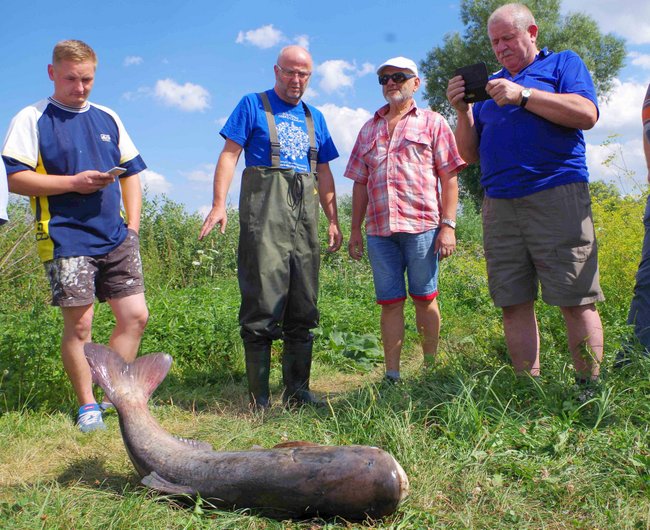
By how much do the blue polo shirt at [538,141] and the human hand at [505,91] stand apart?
0.18m

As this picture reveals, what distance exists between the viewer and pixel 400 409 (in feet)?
11.2

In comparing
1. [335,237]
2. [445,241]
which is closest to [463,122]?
[445,241]

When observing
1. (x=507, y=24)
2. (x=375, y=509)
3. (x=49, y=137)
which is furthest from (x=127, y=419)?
(x=507, y=24)

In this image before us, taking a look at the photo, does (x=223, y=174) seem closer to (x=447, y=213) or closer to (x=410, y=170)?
(x=410, y=170)

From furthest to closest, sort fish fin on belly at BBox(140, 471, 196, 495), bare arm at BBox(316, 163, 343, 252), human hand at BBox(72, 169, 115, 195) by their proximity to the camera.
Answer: bare arm at BBox(316, 163, 343, 252) → human hand at BBox(72, 169, 115, 195) → fish fin on belly at BBox(140, 471, 196, 495)

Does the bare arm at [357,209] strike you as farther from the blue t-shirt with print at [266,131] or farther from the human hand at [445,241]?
the human hand at [445,241]

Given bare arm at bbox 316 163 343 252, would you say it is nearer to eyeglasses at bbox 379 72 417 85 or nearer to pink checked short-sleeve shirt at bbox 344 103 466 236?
pink checked short-sleeve shirt at bbox 344 103 466 236

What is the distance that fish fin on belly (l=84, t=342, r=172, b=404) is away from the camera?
313cm

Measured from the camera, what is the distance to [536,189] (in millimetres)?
3631

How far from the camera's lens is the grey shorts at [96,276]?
379 centimetres

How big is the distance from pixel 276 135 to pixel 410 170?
3.28ft

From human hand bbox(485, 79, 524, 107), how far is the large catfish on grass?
2.16m

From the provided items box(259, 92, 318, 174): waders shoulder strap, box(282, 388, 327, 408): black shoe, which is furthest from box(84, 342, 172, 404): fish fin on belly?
box(259, 92, 318, 174): waders shoulder strap

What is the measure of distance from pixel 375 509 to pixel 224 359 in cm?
322
